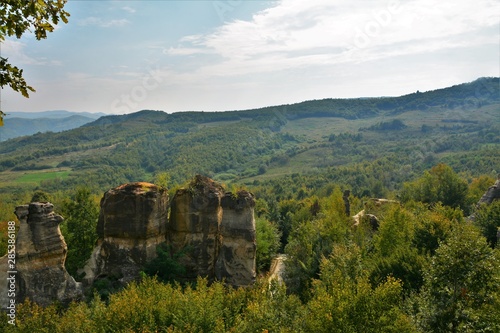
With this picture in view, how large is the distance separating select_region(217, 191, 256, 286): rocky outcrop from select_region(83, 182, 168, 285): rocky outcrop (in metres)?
8.08

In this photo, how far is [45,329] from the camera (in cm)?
2486

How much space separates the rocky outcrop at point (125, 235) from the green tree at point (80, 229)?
101 inches

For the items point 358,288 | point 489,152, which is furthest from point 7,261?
point 489,152

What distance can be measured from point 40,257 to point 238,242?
1941 cm

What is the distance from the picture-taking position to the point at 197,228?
136ft

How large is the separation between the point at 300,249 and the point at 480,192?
200 ft

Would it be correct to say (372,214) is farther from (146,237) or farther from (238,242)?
(146,237)

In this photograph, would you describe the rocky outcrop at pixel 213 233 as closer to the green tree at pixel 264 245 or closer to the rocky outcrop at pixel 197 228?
the rocky outcrop at pixel 197 228

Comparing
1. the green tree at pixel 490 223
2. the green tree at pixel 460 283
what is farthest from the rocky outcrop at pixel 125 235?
the green tree at pixel 490 223

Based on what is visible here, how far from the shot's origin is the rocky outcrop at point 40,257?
3209cm

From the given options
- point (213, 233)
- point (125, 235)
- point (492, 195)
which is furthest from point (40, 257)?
point (492, 195)

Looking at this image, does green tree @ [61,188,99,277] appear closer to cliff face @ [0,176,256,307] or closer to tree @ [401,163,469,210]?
cliff face @ [0,176,256,307]

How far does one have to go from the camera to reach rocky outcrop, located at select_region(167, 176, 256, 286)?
132 ft

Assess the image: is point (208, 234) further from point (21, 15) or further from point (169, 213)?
point (21, 15)
